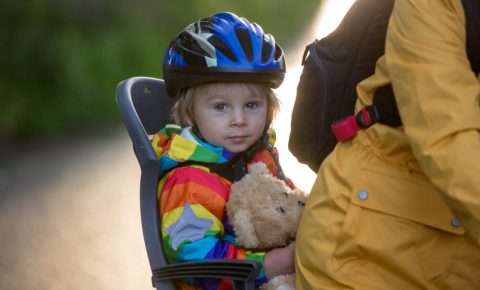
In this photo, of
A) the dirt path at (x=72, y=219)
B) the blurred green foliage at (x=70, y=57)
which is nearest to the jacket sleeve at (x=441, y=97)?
the dirt path at (x=72, y=219)

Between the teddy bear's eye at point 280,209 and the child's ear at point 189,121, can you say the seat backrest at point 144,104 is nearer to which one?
the child's ear at point 189,121

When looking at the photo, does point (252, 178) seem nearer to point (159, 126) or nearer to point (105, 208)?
point (159, 126)

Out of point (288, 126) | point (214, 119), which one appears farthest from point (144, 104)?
point (288, 126)

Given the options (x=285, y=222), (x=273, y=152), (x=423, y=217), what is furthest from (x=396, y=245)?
(x=273, y=152)

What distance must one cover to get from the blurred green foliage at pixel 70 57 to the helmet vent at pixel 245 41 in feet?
20.4

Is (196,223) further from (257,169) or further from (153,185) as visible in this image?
(257,169)

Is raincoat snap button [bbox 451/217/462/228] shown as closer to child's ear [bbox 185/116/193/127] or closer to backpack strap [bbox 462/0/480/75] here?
backpack strap [bbox 462/0/480/75]

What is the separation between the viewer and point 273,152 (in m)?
3.95

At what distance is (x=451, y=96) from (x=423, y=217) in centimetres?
35

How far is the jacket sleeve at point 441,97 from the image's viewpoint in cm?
223

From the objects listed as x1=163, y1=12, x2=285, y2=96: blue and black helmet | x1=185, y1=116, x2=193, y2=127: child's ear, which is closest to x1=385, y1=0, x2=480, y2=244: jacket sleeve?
x1=163, y1=12, x2=285, y2=96: blue and black helmet

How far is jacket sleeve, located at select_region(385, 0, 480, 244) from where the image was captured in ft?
7.31

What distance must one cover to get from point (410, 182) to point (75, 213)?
214 inches

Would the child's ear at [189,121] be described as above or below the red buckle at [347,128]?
below
